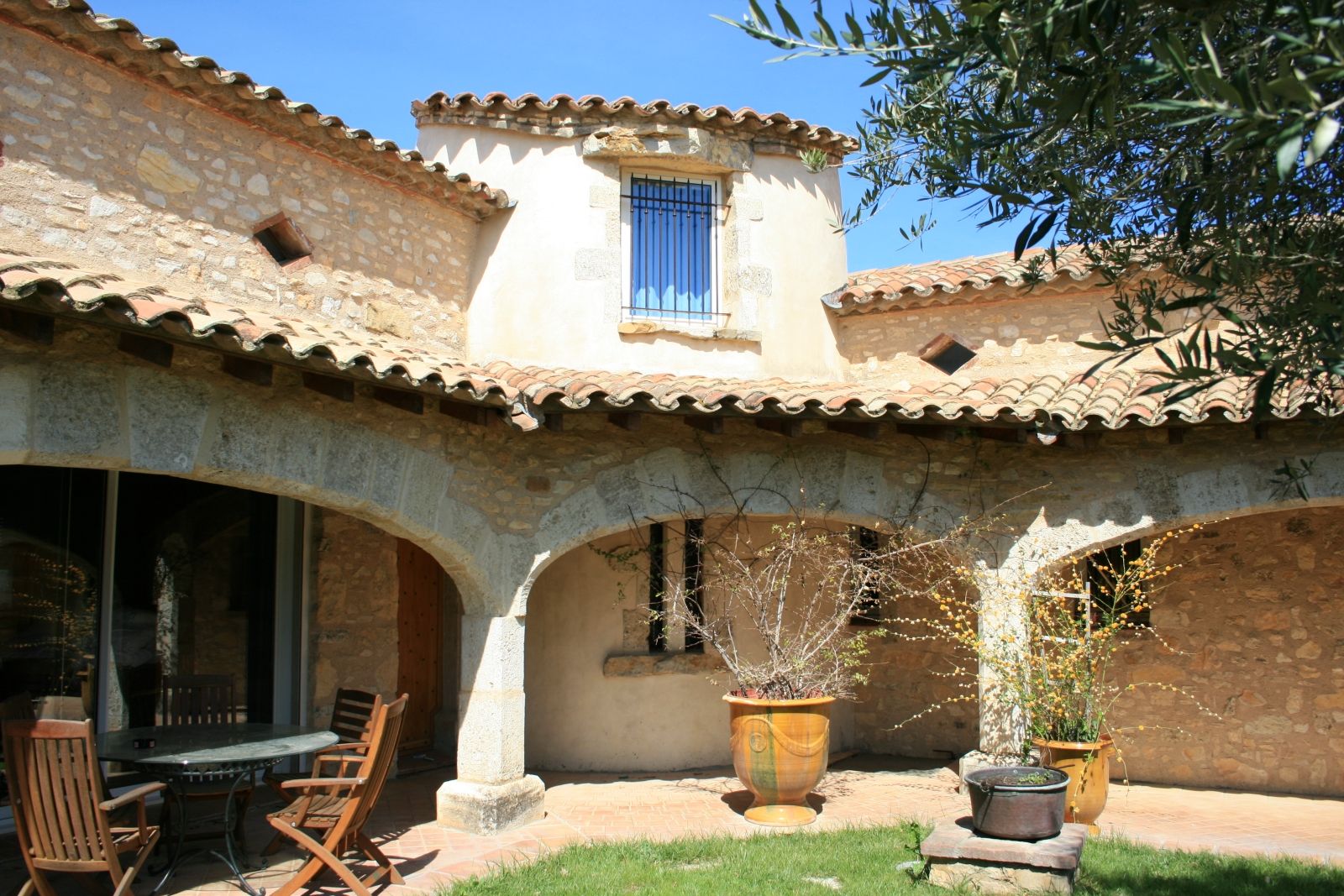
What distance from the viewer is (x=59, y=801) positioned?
4875 millimetres

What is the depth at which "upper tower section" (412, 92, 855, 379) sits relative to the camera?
9.11 meters

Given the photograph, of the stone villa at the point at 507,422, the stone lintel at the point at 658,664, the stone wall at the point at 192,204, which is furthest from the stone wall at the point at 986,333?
the stone wall at the point at 192,204

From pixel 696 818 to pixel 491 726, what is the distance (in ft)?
5.20

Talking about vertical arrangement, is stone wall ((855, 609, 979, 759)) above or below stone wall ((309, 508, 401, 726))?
below

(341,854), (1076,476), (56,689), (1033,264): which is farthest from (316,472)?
(1076,476)

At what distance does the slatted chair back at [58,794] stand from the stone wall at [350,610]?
3.65 metres

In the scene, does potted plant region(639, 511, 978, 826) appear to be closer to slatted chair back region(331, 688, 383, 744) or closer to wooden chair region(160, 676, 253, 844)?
slatted chair back region(331, 688, 383, 744)

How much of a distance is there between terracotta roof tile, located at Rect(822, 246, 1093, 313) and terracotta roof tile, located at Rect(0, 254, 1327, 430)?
4.00 ft

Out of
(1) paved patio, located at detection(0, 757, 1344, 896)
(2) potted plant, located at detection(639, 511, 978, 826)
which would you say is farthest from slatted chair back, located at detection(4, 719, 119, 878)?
(2) potted plant, located at detection(639, 511, 978, 826)

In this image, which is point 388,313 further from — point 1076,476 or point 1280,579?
point 1280,579

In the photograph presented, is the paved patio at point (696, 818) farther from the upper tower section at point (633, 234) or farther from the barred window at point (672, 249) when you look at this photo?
the barred window at point (672, 249)

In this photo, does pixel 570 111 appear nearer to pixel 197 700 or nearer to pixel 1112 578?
pixel 197 700

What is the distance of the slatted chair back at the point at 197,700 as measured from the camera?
23.7 feet

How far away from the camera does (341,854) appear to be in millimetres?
5969
